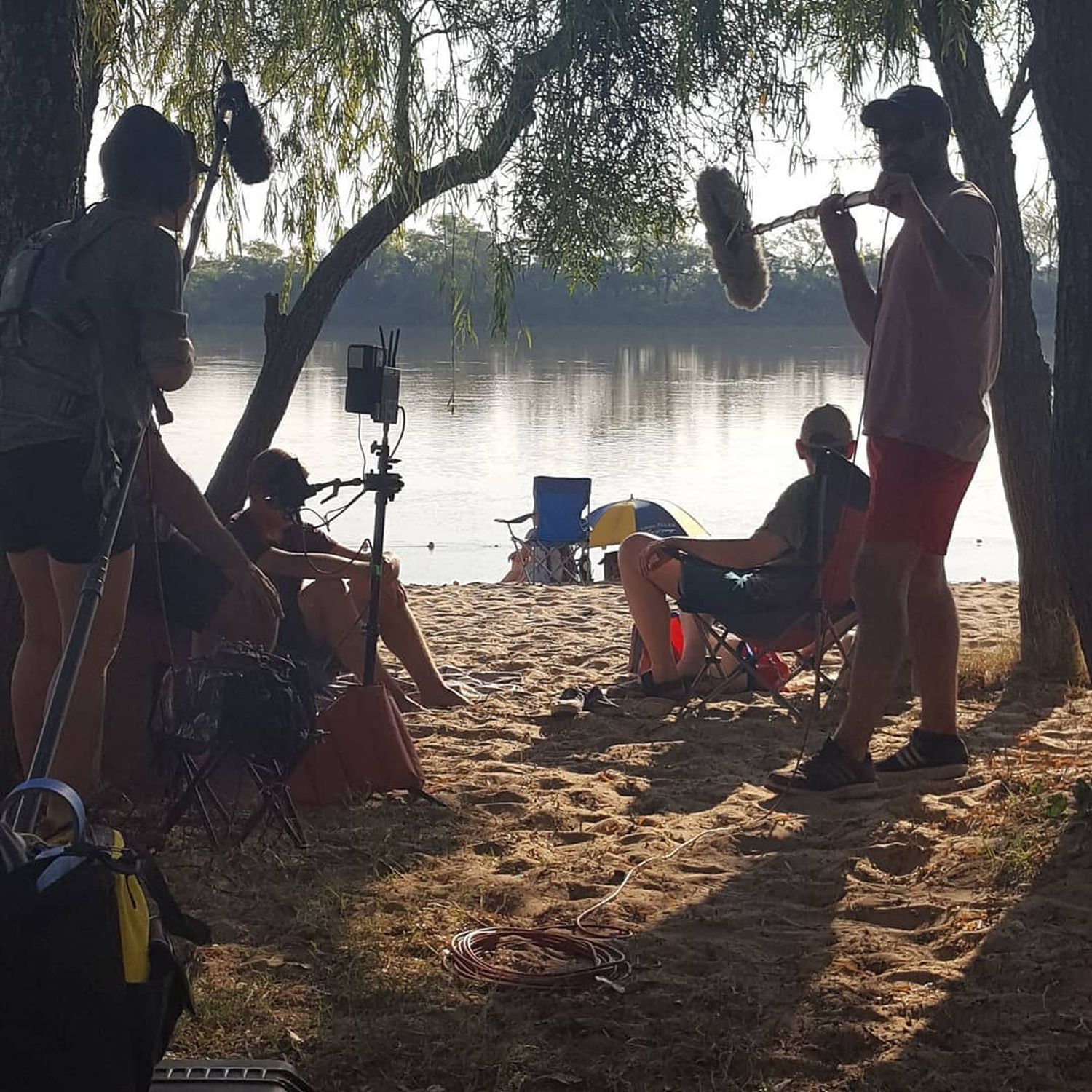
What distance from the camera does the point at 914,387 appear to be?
12.0ft

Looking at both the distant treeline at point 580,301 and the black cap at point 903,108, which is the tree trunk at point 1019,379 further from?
the distant treeline at point 580,301

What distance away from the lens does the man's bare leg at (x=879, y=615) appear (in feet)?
12.1

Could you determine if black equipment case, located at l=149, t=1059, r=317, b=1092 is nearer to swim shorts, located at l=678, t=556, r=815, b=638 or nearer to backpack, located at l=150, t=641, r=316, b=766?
backpack, located at l=150, t=641, r=316, b=766

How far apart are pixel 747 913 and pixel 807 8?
10.6 ft

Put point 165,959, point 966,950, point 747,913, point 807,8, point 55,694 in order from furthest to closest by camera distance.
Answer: point 807,8 < point 747,913 < point 966,950 < point 55,694 < point 165,959

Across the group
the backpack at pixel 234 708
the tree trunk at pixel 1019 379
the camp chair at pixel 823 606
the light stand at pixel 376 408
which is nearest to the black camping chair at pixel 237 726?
the backpack at pixel 234 708

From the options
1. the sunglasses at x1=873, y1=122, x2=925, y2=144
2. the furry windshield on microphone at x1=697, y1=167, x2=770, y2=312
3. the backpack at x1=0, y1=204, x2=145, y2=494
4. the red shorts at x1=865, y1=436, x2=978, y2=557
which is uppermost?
the sunglasses at x1=873, y1=122, x2=925, y2=144

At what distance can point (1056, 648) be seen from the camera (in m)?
5.25

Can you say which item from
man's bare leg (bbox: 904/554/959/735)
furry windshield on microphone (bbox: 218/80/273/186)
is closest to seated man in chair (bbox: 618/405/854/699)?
man's bare leg (bbox: 904/554/959/735)

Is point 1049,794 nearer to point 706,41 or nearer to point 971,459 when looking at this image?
point 971,459

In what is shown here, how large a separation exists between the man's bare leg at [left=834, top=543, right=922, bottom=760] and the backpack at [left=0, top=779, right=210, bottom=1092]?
92.8 inches

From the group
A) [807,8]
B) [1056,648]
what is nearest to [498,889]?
[1056,648]

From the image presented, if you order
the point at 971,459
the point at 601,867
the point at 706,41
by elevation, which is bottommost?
the point at 601,867

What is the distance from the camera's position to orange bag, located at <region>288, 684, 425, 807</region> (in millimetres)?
3801
